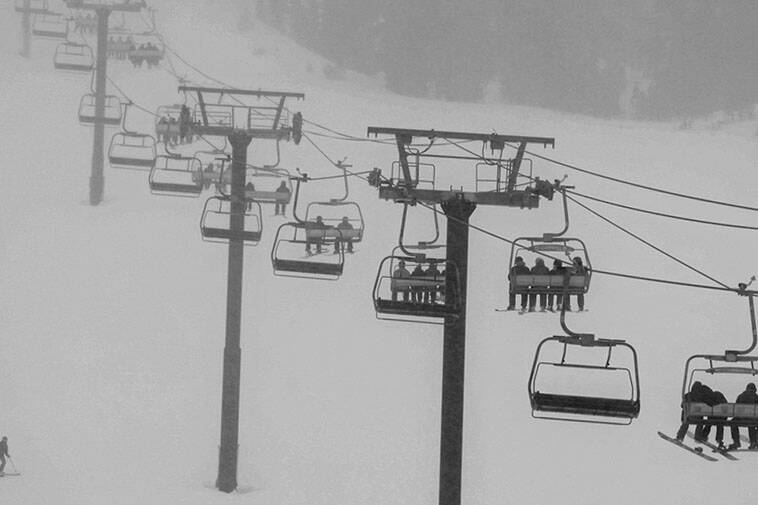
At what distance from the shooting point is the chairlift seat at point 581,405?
12.6 meters

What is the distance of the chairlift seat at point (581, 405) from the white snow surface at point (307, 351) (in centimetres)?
1013

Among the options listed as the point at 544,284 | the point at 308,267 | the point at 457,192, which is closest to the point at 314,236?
the point at 308,267

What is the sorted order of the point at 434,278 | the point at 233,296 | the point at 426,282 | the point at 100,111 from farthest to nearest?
the point at 100,111
the point at 233,296
the point at 426,282
the point at 434,278

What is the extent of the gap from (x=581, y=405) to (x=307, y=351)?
16.9m

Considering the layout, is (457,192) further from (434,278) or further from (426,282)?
(426,282)

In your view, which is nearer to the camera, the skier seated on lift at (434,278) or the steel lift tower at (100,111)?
the skier seated on lift at (434,278)

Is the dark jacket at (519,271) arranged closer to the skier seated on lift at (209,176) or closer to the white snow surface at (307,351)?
the white snow surface at (307,351)

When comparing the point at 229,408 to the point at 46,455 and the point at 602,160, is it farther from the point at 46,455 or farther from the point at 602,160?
the point at 602,160

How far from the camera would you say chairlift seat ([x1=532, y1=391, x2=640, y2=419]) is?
12.6 metres

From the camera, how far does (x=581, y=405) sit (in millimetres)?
12656

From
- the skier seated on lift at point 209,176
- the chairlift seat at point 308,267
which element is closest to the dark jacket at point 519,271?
the chairlift seat at point 308,267

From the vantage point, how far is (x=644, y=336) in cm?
3150

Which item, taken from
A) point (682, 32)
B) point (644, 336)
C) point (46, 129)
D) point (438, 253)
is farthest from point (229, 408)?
point (682, 32)

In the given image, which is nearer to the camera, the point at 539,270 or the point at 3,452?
the point at 539,270
